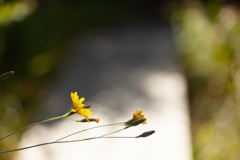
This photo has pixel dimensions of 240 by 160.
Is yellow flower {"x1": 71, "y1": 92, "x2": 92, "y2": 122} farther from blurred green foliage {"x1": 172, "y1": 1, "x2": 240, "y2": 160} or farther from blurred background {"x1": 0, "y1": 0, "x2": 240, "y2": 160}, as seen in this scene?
blurred green foliage {"x1": 172, "y1": 1, "x2": 240, "y2": 160}

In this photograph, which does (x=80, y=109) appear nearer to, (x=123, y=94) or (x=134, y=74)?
(x=123, y=94)

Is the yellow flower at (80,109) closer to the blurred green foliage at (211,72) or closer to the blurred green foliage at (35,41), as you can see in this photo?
the blurred green foliage at (211,72)

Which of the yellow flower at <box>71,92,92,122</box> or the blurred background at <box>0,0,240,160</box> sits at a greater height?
the blurred background at <box>0,0,240,160</box>

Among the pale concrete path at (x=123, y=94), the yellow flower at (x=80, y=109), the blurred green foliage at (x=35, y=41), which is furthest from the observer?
the blurred green foliage at (x=35, y=41)

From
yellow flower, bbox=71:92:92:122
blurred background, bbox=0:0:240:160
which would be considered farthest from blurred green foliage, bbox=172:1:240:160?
yellow flower, bbox=71:92:92:122

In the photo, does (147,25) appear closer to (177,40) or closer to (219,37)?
(177,40)

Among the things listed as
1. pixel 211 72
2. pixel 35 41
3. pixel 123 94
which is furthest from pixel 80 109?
pixel 35 41

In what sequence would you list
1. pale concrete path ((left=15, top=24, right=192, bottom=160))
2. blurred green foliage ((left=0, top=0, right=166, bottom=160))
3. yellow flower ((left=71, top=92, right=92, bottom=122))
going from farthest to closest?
blurred green foliage ((left=0, top=0, right=166, bottom=160)) < pale concrete path ((left=15, top=24, right=192, bottom=160)) < yellow flower ((left=71, top=92, right=92, bottom=122))

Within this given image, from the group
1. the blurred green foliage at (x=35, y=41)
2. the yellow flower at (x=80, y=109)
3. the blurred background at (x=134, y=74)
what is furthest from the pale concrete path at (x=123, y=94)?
the yellow flower at (x=80, y=109)

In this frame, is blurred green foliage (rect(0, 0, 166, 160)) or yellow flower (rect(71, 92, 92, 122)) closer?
yellow flower (rect(71, 92, 92, 122))
